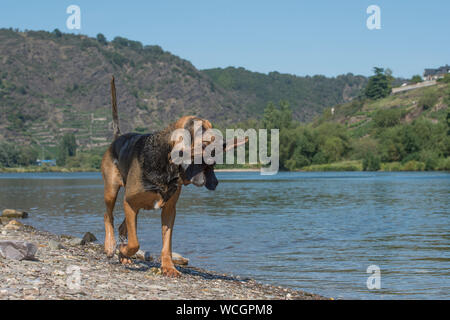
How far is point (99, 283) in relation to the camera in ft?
25.2

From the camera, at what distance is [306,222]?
23.4 m

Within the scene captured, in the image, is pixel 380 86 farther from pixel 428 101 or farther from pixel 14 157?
pixel 14 157

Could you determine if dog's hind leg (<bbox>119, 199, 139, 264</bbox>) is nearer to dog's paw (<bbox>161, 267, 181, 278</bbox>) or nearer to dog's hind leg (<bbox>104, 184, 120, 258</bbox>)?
dog's paw (<bbox>161, 267, 181, 278</bbox>)

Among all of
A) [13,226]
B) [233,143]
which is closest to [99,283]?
[233,143]

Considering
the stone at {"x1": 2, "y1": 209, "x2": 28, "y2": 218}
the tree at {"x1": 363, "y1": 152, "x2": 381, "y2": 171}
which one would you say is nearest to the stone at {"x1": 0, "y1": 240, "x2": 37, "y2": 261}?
the stone at {"x1": 2, "y1": 209, "x2": 28, "y2": 218}

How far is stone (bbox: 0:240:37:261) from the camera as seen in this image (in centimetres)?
921

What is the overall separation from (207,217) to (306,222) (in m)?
4.96

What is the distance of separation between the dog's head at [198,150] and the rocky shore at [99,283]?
1.61m

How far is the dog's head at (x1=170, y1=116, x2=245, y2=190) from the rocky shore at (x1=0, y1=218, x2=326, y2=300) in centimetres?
161

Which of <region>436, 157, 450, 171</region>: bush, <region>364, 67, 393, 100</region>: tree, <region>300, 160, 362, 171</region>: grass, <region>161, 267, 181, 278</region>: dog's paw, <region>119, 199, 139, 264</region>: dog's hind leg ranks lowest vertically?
<region>300, 160, 362, 171</region>: grass
